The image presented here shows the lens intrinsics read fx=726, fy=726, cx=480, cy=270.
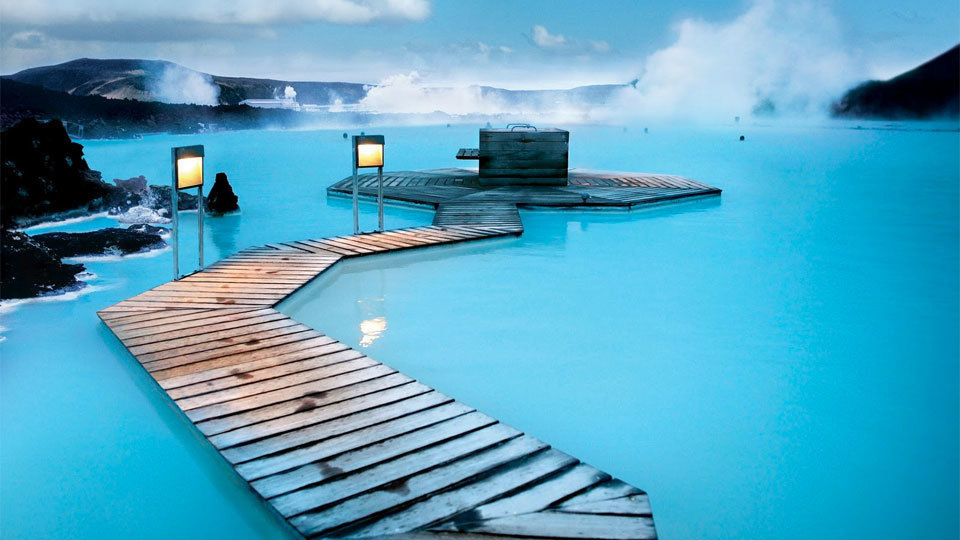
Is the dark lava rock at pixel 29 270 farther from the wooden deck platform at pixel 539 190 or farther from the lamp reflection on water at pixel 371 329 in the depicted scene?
the wooden deck platform at pixel 539 190

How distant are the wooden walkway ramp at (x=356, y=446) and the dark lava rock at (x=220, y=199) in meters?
7.77

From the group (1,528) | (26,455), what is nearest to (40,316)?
(26,455)

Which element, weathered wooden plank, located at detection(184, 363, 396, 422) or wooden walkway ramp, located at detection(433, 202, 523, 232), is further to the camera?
wooden walkway ramp, located at detection(433, 202, 523, 232)

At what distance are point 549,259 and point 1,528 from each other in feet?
21.3

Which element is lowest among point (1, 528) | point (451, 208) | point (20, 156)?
point (1, 528)

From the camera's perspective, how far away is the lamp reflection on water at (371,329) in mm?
5699

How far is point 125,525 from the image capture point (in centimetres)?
325

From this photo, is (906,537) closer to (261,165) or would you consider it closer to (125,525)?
(125,525)

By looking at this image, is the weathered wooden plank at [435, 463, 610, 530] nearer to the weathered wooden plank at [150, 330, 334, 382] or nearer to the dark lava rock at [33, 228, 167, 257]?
the weathered wooden plank at [150, 330, 334, 382]

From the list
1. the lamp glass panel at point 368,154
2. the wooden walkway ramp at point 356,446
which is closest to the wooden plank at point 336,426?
the wooden walkway ramp at point 356,446

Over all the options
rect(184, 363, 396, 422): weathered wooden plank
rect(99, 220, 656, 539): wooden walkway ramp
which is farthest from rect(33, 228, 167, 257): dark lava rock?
rect(184, 363, 396, 422): weathered wooden plank

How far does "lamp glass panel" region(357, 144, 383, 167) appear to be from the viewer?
327 inches

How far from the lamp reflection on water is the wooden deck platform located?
19.4 feet

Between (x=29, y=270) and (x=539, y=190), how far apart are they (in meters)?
8.56
